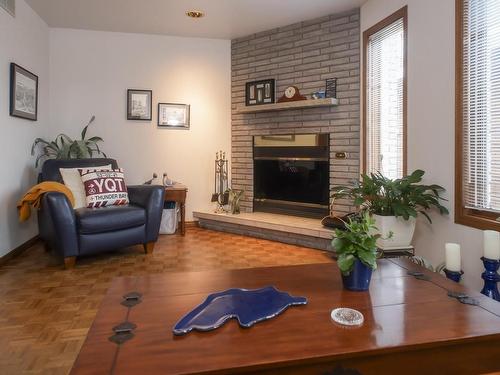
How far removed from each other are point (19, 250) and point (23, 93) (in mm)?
1490

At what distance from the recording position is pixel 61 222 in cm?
287

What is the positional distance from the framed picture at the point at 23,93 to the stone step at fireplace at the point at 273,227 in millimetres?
2111

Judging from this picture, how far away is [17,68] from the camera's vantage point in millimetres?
3379

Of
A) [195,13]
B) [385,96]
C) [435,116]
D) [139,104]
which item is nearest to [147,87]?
[139,104]

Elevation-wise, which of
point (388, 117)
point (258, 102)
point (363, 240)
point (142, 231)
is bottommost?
point (142, 231)

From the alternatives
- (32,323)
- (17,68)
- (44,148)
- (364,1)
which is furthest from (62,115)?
(364,1)

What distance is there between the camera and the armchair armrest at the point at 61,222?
283 centimetres

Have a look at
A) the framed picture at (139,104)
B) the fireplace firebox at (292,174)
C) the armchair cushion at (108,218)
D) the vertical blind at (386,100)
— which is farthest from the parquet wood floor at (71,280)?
the framed picture at (139,104)

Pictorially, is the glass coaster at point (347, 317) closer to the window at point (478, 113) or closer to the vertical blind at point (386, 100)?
the window at point (478, 113)

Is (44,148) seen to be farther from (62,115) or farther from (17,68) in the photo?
(17,68)

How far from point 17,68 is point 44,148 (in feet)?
3.19

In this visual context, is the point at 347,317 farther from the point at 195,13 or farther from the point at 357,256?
the point at 195,13

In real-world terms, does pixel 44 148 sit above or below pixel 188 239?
above

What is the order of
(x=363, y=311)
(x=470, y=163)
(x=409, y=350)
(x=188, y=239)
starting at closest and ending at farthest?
(x=409, y=350) < (x=363, y=311) < (x=470, y=163) < (x=188, y=239)
